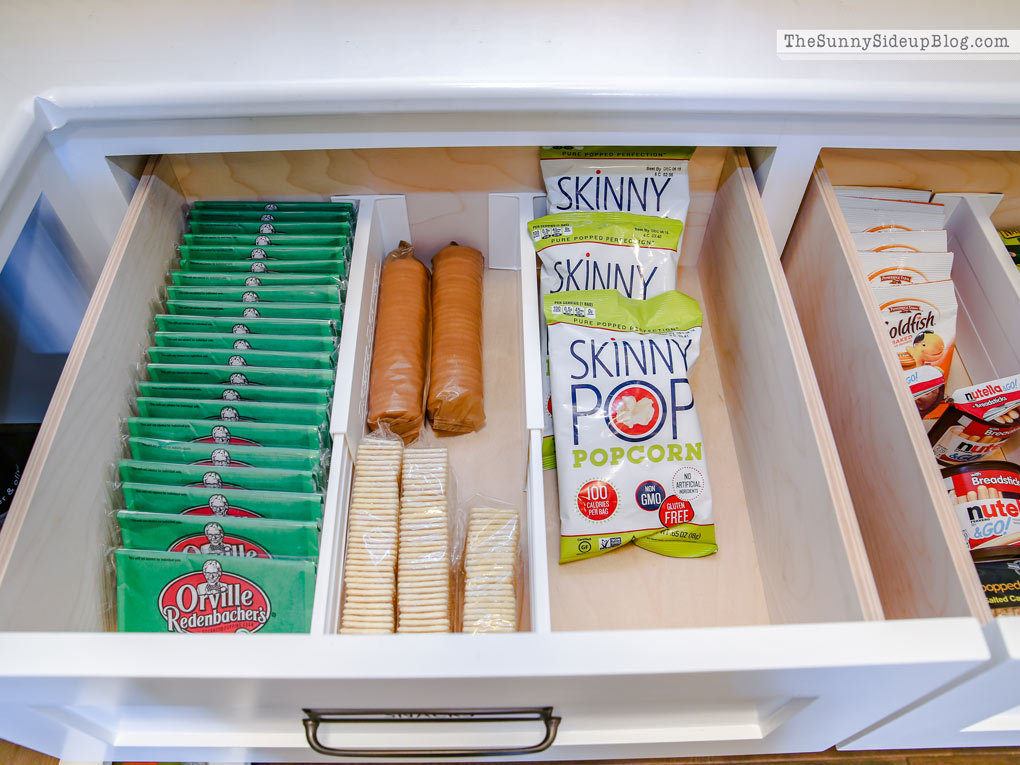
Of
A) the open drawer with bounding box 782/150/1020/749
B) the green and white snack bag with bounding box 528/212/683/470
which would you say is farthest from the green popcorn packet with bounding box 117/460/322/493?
the open drawer with bounding box 782/150/1020/749

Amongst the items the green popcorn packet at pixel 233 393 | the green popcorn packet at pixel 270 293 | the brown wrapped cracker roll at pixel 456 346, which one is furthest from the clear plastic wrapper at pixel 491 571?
the green popcorn packet at pixel 270 293

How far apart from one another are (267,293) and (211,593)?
1.30ft

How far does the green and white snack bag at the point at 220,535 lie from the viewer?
83cm

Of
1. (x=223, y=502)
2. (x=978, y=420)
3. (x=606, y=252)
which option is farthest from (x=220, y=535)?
(x=978, y=420)

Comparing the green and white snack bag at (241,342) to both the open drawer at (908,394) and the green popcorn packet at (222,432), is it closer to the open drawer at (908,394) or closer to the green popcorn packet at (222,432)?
the green popcorn packet at (222,432)

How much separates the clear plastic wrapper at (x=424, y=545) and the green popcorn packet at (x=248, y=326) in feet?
0.66

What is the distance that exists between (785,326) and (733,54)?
0.30m

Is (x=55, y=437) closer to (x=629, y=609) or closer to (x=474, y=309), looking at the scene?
(x=474, y=309)

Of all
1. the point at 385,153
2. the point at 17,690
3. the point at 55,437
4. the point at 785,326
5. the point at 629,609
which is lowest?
the point at 17,690

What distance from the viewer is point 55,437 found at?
2.50ft

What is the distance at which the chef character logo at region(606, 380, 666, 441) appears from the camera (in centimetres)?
94

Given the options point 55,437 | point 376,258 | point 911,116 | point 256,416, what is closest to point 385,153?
point 376,258

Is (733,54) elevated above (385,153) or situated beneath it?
situated beneath

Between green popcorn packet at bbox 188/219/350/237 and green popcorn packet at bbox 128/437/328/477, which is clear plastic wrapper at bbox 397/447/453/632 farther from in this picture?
Answer: green popcorn packet at bbox 188/219/350/237
